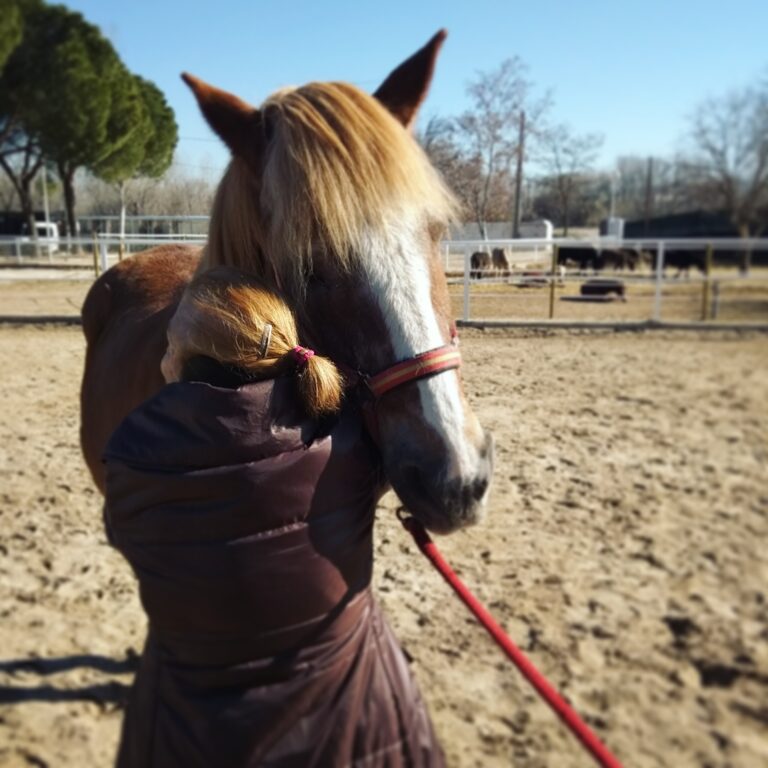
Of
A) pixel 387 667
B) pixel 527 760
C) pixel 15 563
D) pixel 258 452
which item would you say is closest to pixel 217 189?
pixel 258 452

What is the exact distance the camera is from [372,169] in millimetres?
1149

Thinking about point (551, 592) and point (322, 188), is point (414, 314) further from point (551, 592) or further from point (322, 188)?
point (551, 592)

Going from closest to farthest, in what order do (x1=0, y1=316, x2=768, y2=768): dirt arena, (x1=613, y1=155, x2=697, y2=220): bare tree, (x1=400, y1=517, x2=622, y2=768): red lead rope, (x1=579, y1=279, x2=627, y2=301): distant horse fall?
(x1=400, y1=517, x2=622, y2=768): red lead rope < (x1=0, y1=316, x2=768, y2=768): dirt arena < (x1=613, y1=155, x2=697, y2=220): bare tree < (x1=579, y1=279, x2=627, y2=301): distant horse

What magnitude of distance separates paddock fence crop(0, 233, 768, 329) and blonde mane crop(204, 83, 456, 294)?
0.32 m

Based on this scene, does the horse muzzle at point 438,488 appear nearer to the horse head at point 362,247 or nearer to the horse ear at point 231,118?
the horse head at point 362,247

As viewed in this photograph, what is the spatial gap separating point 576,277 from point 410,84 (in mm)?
9834

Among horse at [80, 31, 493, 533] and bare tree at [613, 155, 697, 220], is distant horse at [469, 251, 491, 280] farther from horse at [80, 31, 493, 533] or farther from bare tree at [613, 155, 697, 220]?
horse at [80, 31, 493, 533]

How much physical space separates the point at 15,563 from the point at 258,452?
9.59 ft

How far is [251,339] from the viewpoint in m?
0.95

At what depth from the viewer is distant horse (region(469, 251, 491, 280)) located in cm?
466

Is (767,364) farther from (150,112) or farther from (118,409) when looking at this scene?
(150,112)

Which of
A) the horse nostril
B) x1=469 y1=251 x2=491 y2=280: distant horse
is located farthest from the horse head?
x1=469 y1=251 x2=491 y2=280: distant horse

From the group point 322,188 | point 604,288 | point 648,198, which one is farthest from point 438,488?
point 604,288

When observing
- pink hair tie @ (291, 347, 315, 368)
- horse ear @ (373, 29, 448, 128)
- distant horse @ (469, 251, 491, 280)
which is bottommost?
pink hair tie @ (291, 347, 315, 368)
